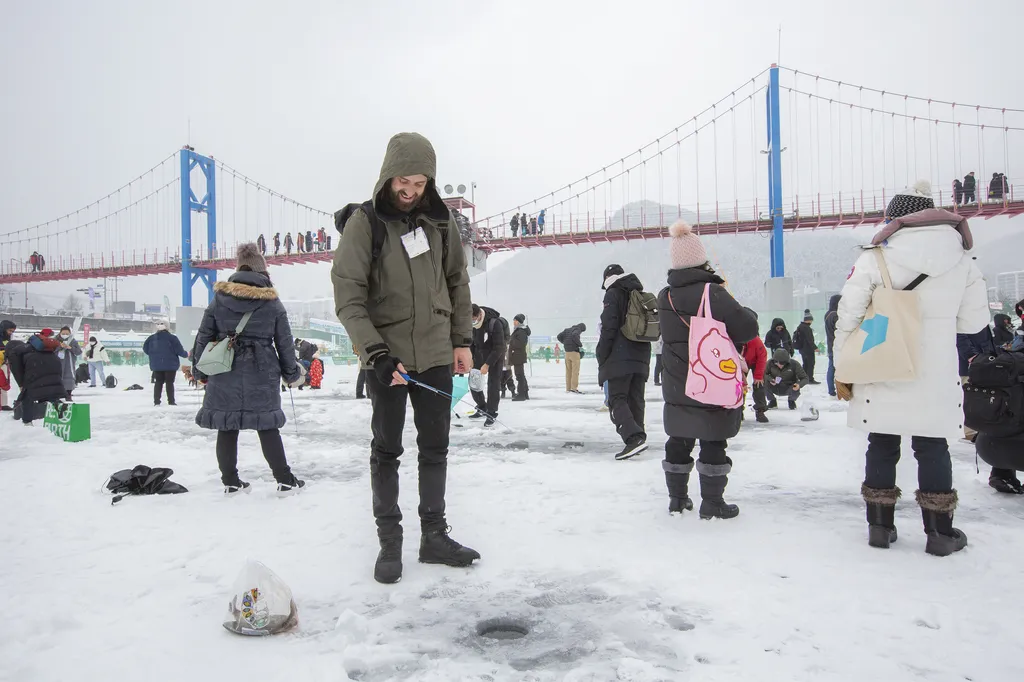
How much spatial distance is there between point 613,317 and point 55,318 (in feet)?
188

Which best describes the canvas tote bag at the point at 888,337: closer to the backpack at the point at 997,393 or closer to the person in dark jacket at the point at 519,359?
the backpack at the point at 997,393

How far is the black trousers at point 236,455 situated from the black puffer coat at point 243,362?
0.08 meters

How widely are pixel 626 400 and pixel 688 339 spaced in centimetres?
177

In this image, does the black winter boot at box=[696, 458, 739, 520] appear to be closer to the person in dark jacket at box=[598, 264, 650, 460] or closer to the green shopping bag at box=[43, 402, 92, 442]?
the person in dark jacket at box=[598, 264, 650, 460]

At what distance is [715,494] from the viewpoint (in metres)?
3.05

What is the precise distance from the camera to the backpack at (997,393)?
304cm

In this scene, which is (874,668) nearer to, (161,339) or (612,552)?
(612,552)

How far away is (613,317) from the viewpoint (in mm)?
4641

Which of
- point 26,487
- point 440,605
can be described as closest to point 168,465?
point 26,487

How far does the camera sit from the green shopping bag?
6055mm

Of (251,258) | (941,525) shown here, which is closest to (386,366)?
(251,258)

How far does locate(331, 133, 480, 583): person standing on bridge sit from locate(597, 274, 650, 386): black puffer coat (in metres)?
2.34

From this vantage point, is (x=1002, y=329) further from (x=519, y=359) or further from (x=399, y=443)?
(x=399, y=443)

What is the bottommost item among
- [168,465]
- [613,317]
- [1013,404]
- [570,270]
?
[168,465]
